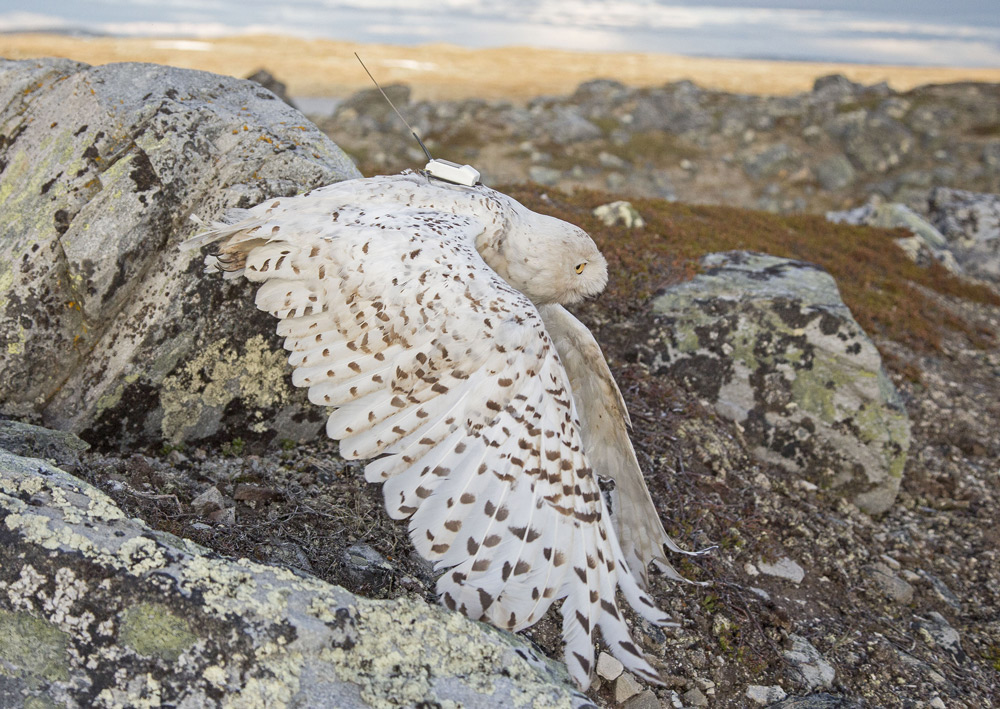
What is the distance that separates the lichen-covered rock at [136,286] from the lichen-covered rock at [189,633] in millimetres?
1635

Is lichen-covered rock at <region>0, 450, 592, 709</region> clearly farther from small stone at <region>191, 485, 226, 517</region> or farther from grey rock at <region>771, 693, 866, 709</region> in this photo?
grey rock at <region>771, 693, 866, 709</region>

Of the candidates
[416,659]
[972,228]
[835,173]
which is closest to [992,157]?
[835,173]

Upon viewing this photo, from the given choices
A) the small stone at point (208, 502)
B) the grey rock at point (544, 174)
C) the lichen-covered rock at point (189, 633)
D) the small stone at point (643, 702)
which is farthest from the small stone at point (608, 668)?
the grey rock at point (544, 174)

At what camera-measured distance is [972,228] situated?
14.9m

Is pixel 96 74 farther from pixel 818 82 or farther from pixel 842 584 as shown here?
pixel 818 82

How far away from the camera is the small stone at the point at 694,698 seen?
362 centimetres

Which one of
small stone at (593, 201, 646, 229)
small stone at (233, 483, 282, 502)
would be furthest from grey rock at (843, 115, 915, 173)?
small stone at (233, 483, 282, 502)

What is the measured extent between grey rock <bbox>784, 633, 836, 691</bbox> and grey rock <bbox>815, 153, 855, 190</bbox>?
27.7 m

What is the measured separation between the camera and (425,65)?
78.3 m

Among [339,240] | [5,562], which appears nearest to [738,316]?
[339,240]

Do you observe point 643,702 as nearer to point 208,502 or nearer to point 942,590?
point 208,502

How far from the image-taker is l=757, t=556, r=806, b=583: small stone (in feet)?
15.6

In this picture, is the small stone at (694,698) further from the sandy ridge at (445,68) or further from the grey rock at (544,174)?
the sandy ridge at (445,68)

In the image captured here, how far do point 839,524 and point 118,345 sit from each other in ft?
18.7
